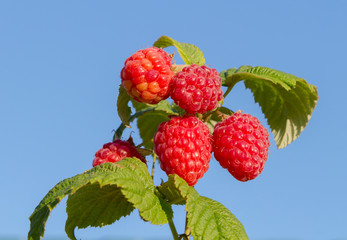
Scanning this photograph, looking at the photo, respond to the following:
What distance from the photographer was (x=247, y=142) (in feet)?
8.57

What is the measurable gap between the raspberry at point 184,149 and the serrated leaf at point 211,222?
0.50 ft

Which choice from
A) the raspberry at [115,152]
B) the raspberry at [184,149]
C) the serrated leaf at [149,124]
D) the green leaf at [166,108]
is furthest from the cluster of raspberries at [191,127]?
the serrated leaf at [149,124]

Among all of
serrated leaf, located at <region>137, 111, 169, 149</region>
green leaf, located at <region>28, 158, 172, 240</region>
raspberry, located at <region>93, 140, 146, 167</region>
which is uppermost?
serrated leaf, located at <region>137, 111, 169, 149</region>

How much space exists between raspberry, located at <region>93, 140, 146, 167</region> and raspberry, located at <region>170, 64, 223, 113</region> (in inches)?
17.3

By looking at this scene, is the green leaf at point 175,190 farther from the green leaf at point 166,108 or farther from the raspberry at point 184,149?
the green leaf at point 166,108

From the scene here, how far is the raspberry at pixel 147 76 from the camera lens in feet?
8.35

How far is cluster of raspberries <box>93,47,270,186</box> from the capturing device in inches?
98.0

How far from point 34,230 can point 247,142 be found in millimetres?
1136

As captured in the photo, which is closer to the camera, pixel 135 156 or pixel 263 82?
pixel 135 156

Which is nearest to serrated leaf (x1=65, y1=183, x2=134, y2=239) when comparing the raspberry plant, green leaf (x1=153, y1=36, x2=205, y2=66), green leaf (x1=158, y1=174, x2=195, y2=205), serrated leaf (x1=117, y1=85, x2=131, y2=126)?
the raspberry plant

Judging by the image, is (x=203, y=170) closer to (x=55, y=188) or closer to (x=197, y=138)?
(x=197, y=138)

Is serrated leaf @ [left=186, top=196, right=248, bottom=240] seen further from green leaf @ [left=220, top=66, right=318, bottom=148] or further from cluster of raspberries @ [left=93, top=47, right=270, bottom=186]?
green leaf @ [left=220, top=66, right=318, bottom=148]

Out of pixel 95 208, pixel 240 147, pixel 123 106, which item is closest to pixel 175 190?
pixel 240 147

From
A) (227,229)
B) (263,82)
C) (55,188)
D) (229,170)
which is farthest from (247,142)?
(55,188)
